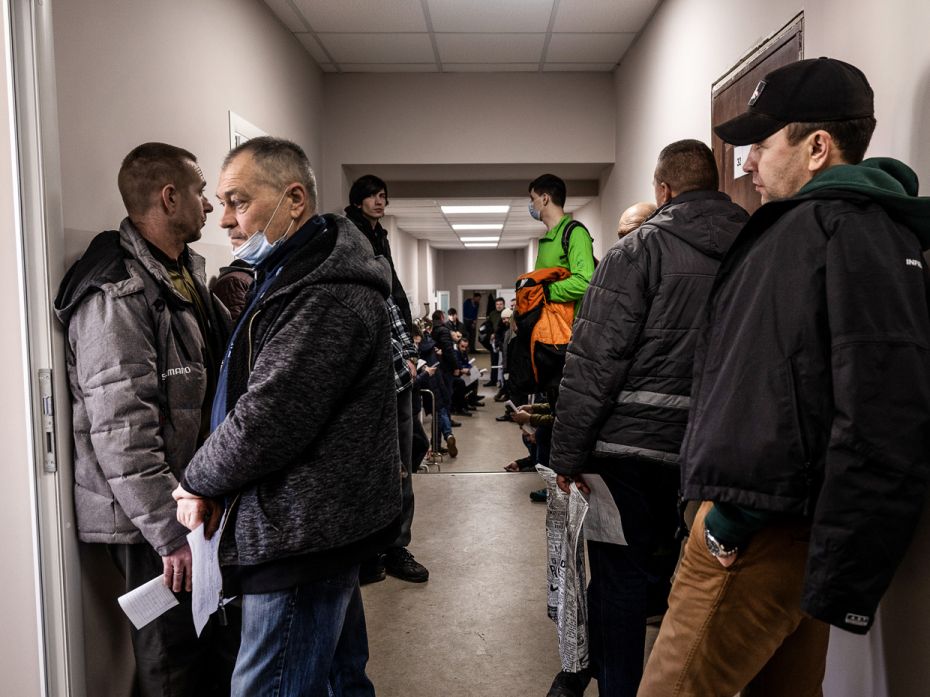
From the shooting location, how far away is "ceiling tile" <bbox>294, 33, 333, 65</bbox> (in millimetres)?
4102

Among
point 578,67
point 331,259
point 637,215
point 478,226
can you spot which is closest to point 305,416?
point 331,259

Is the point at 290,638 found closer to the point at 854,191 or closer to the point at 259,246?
the point at 259,246

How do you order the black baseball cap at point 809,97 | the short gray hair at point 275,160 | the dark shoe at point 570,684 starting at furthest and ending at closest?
the dark shoe at point 570,684 < the short gray hair at point 275,160 < the black baseball cap at point 809,97

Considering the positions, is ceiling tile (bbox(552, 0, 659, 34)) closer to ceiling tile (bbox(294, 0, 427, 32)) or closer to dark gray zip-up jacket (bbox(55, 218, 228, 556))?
ceiling tile (bbox(294, 0, 427, 32))

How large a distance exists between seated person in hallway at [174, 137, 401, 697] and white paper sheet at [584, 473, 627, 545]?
645mm

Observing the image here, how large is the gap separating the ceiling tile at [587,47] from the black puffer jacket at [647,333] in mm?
2918

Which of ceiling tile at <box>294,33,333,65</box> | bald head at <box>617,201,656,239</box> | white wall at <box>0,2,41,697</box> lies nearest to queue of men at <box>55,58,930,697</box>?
white wall at <box>0,2,41,697</box>

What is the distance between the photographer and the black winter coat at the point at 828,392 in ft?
3.20

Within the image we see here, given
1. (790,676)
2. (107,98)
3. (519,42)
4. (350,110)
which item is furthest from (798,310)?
(350,110)

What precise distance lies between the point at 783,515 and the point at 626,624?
0.81 m

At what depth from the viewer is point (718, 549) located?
3.76ft

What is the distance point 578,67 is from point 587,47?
→ 0.39 m

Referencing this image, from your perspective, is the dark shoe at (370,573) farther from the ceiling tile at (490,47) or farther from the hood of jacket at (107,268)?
the ceiling tile at (490,47)

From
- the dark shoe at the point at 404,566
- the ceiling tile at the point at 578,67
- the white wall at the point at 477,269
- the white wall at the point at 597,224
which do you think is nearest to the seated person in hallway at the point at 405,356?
the dark shoe at the point at 404,566
